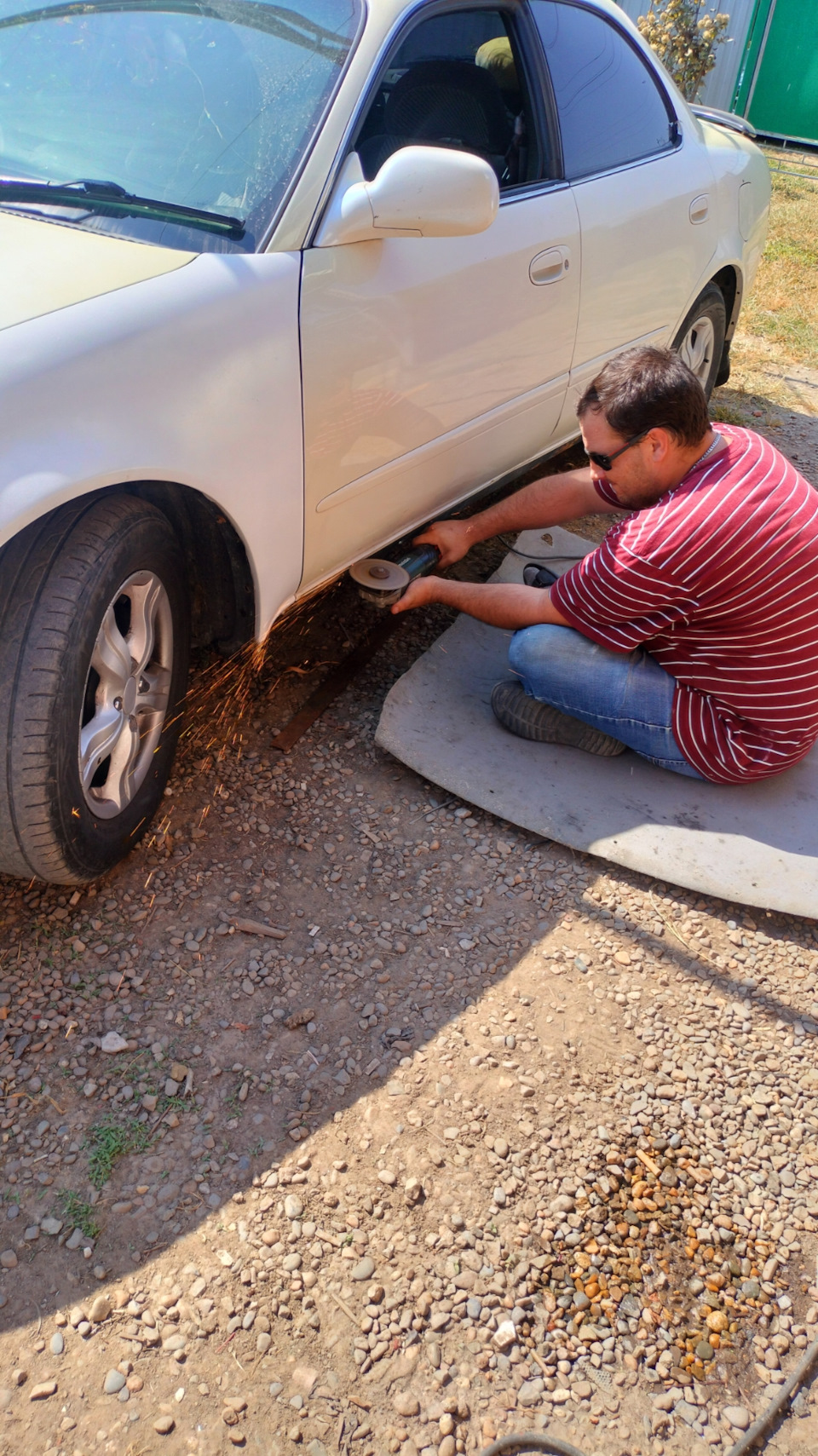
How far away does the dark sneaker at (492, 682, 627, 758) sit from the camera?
3.06 m

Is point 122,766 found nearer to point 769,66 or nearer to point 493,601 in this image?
point 493,601

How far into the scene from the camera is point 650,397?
102 inches

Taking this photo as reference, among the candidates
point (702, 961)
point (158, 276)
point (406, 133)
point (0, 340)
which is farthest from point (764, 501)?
point (0, 340)

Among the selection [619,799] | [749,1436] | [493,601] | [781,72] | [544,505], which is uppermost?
[781,72]

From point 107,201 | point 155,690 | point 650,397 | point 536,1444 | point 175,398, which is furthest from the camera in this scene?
point 650,397

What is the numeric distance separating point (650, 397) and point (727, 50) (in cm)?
1435

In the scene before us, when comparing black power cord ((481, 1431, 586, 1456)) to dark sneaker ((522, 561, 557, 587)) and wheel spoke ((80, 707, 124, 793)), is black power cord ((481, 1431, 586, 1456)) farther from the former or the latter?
dark sneaker ((522, 561, 557, 587))

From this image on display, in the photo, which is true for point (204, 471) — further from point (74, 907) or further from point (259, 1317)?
point (259, 1317)

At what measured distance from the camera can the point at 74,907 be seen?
2.35 metres

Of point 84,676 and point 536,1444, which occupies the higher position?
point 84,676

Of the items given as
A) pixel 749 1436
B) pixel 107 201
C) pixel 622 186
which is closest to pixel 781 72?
pixel 622 186

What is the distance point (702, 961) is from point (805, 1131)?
1.52ft

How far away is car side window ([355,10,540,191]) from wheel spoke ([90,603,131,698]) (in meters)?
1.30

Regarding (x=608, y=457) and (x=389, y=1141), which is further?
(x=608, y=457)
